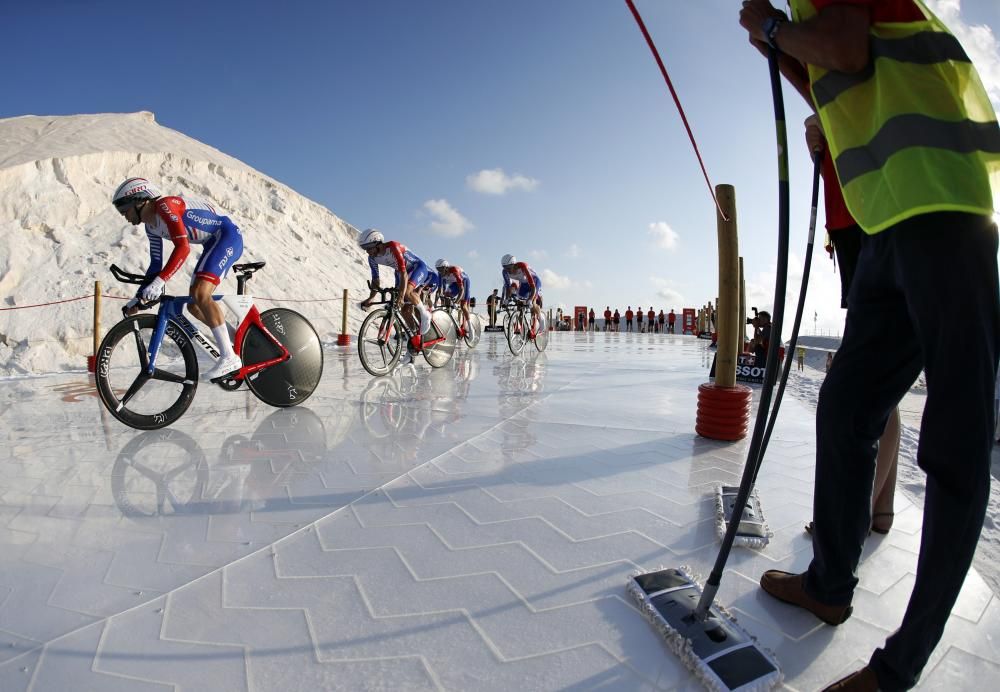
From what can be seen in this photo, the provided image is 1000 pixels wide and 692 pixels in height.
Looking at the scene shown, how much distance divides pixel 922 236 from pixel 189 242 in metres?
4.23

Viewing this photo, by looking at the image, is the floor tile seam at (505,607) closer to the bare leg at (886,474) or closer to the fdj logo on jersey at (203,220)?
the bare leg at (886,474)

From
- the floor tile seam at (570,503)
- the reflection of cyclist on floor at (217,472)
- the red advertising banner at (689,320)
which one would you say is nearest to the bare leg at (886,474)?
the floor tile seam at (570,503)

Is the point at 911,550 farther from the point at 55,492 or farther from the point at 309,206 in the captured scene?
the point at 309,206

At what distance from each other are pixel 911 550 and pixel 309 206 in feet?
138

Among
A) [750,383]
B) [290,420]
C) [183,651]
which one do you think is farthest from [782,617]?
[750,383]

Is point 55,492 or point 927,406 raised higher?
point 927,406

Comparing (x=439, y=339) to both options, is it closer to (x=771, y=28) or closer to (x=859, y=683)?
(x=771, y=28)

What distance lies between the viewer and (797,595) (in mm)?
1527

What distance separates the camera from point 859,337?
4.54 feet

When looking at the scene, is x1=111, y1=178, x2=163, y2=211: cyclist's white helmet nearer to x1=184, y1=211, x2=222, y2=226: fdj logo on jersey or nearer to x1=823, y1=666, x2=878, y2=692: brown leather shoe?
→ x1=184, y1=211, x2=222, y2=226: fdj logo on jersey

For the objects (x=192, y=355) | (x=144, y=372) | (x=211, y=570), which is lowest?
(x=211, y=570)

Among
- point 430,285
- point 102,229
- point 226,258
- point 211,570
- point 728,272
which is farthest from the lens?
point 102,229

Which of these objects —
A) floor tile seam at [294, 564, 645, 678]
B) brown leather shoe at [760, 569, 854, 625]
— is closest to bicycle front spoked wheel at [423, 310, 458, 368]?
floor tile seam at [294, 564, 645, 678]

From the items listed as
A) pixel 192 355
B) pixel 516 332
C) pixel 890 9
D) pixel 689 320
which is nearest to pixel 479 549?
pixel 890 9
